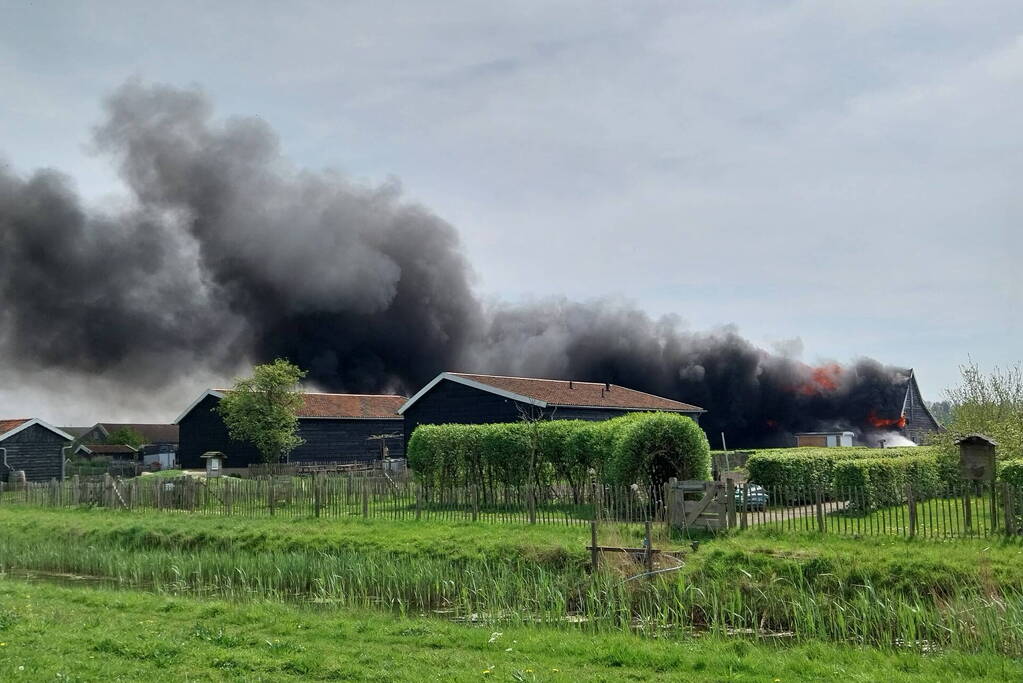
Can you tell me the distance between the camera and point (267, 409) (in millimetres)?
54688

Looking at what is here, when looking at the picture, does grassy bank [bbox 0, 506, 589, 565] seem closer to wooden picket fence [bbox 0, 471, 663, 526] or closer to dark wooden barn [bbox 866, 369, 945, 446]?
wooden picket fence [bbox 0, 471, 663, 526]

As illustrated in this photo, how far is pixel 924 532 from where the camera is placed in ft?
61.8

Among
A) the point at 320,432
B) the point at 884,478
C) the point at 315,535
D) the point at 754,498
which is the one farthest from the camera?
the point at 320,432

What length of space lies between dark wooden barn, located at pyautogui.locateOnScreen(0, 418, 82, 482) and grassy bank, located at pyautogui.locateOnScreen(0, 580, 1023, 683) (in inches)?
1630

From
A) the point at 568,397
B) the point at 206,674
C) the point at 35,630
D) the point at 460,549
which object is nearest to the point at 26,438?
the point at 568,397

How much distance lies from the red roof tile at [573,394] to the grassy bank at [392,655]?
1106 inches

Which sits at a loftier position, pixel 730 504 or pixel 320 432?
pixel 320 432

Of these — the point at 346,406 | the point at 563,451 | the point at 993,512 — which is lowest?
the point at 993,512

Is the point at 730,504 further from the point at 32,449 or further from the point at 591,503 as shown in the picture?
the point at 32,449

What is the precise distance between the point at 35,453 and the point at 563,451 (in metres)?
36.4

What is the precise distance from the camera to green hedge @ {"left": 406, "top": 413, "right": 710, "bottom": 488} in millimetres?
25969

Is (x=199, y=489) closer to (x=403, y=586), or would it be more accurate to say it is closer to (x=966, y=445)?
(x=403, y=586)

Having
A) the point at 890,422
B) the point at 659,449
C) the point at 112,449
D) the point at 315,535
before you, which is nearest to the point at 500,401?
the point at 659,449

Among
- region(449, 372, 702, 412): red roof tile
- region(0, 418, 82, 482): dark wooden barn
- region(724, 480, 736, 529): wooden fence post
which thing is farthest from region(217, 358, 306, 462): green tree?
region(724, 480, 736, 529): wooden fence post
